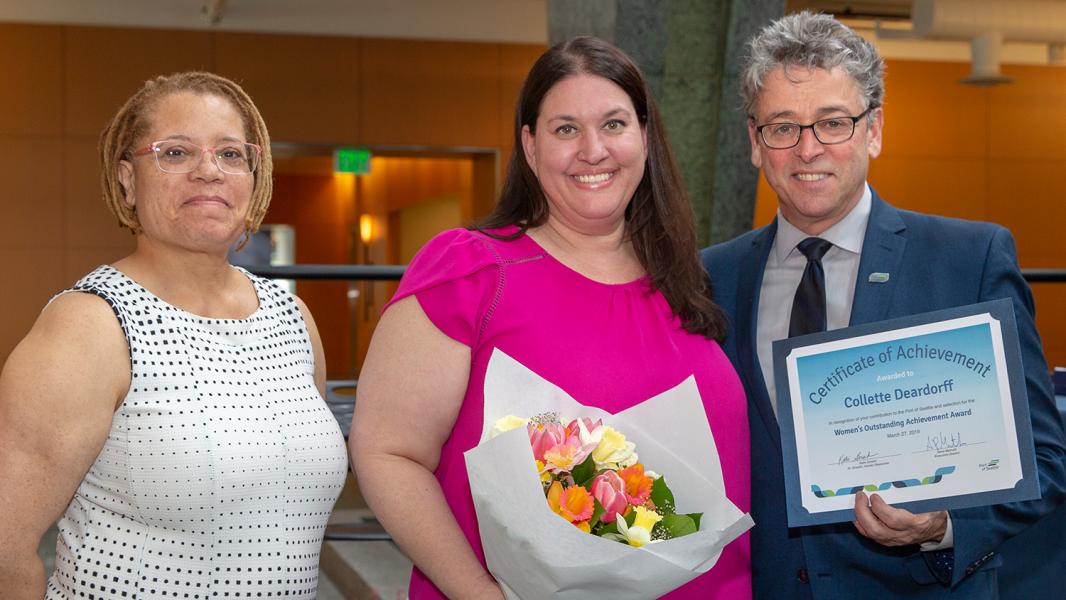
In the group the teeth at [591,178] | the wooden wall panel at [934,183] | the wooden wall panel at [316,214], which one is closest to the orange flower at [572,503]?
the teeth at [591,178]

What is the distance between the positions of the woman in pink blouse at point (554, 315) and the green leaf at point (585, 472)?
1.07ft

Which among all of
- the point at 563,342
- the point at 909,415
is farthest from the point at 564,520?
the point at 909,415

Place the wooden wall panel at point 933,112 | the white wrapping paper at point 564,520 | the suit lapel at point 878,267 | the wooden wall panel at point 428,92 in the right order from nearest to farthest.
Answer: the white wrapping paper at point 564,520 → the suit lapel at point 878,267 → the wooden wall panel at point 428,92 → the wooden wall panel at point 933,112

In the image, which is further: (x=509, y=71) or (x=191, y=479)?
(x=509, y=71)

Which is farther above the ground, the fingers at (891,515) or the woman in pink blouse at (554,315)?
the woman in pink blouse at (554,315)

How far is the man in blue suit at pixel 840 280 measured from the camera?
5.96ft

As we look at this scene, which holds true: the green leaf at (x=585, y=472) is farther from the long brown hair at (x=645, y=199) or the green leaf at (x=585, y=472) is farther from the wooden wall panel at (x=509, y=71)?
the wooden wall panel at (x=509, y=71)

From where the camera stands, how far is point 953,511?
1746mm

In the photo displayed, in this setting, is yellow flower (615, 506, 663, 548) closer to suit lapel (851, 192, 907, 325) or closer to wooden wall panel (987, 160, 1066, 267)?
suit lapel (851, 192, 907, 325)

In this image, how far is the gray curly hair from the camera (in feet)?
6.36

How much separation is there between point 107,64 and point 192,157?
9211 millimetres

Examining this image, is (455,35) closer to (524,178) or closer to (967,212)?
(967,212)

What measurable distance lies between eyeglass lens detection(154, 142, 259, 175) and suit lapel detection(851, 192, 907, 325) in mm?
1106

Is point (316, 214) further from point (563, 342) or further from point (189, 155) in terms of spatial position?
point (563, 342)
